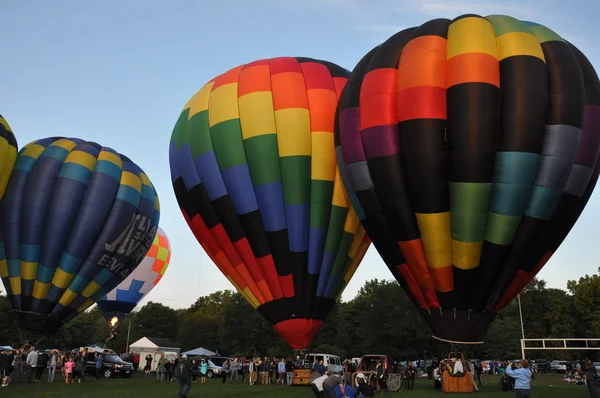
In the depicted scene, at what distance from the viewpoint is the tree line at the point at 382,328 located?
4831 centimetres

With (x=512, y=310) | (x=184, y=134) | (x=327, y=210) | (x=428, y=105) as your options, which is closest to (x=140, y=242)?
(x=184, y=134)

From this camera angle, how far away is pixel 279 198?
15922mm

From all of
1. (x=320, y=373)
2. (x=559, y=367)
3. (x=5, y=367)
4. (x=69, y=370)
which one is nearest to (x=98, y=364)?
(x=69, y=370)

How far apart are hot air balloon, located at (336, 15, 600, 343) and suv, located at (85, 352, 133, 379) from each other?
14.4 metres

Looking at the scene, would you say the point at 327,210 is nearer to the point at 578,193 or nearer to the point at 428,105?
the point at 428,105

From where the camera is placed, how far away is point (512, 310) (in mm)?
70375

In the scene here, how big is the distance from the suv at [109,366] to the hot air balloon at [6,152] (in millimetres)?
7353

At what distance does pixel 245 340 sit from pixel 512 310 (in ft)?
120

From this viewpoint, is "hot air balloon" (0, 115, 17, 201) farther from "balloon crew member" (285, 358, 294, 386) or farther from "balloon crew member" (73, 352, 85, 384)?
"balloon crew member" (285, 358, 294, 386)

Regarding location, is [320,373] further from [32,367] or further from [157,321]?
[157,321]

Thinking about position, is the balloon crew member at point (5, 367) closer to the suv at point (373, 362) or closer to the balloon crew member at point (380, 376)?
the balloon crew member at point (380, 376)

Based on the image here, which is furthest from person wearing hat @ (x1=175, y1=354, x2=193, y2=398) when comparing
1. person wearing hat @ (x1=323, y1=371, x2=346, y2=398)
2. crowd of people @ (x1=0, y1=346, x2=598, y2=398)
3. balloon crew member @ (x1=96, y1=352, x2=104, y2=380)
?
balloon crew member @ (x1=96, y1=352, x2=104, y2=380)

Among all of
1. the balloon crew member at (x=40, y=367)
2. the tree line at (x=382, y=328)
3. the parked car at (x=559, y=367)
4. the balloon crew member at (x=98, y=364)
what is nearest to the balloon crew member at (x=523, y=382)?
the balloon crew member at (x=40, y=367)

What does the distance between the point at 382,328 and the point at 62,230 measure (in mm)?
34962
